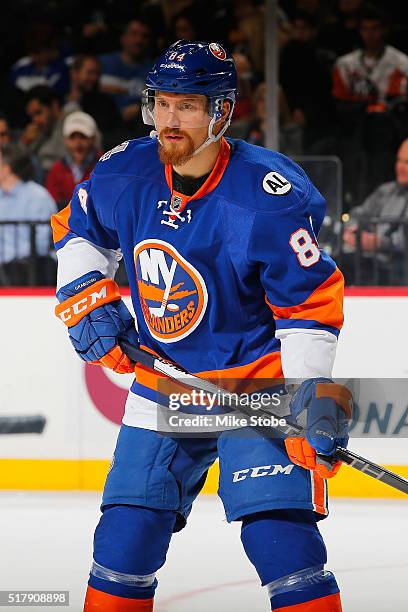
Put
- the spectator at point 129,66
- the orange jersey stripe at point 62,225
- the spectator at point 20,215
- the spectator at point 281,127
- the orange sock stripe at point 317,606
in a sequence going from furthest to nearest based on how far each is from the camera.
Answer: the spectator at point 129,66 → the spectator at point 281,127 → the spectator at point 20,215 → the orange jersey stripe at point 62,225 → the orange sock stripe at point 317,606

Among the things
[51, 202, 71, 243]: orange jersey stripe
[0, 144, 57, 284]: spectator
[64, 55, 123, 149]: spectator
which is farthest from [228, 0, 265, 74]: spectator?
[51, 202, 71, 243]: orange jersey stripe

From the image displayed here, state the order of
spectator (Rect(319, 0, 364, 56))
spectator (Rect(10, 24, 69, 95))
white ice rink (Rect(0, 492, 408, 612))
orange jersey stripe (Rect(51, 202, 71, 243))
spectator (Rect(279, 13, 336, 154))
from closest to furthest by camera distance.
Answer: orange jersey stripe (Rect(51, 202, 71, 243)) → white ice rink (Rect(0, 492, 408, 612)) → spectator (Rect(279, 13, 336, 154)) → spectator (Rect(319, 0, 364, 56)) → spectator (Rect(10, 24, 69, 95))

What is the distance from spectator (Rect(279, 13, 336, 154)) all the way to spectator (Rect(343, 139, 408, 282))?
0.42m

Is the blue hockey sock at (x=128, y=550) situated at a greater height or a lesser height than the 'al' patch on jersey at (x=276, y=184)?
lesser

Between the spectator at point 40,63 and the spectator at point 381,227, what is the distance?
1667 millimetres

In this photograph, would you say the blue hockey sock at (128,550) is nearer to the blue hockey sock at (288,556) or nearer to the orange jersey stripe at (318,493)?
the blue hockey sock at (288,556)

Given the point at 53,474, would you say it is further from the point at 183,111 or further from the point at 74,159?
the point at 183,111

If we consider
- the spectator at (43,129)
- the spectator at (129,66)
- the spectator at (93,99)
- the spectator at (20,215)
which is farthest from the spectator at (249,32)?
the spectator at (20,215)

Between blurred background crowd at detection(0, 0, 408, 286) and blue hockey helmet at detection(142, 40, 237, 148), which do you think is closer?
blue hockey helmet at detection(142, 40, 237, 148)

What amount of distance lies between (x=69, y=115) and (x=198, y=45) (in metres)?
Result: 2.95

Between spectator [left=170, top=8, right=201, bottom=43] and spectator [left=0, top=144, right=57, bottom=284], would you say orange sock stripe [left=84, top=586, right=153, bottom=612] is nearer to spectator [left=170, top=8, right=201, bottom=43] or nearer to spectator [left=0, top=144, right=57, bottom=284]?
spectator [left=0, top=144, right=57, bottom=284]

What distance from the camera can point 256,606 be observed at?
2852 mm

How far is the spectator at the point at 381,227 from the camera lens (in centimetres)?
431

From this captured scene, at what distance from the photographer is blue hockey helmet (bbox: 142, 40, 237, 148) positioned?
6.98 feet
